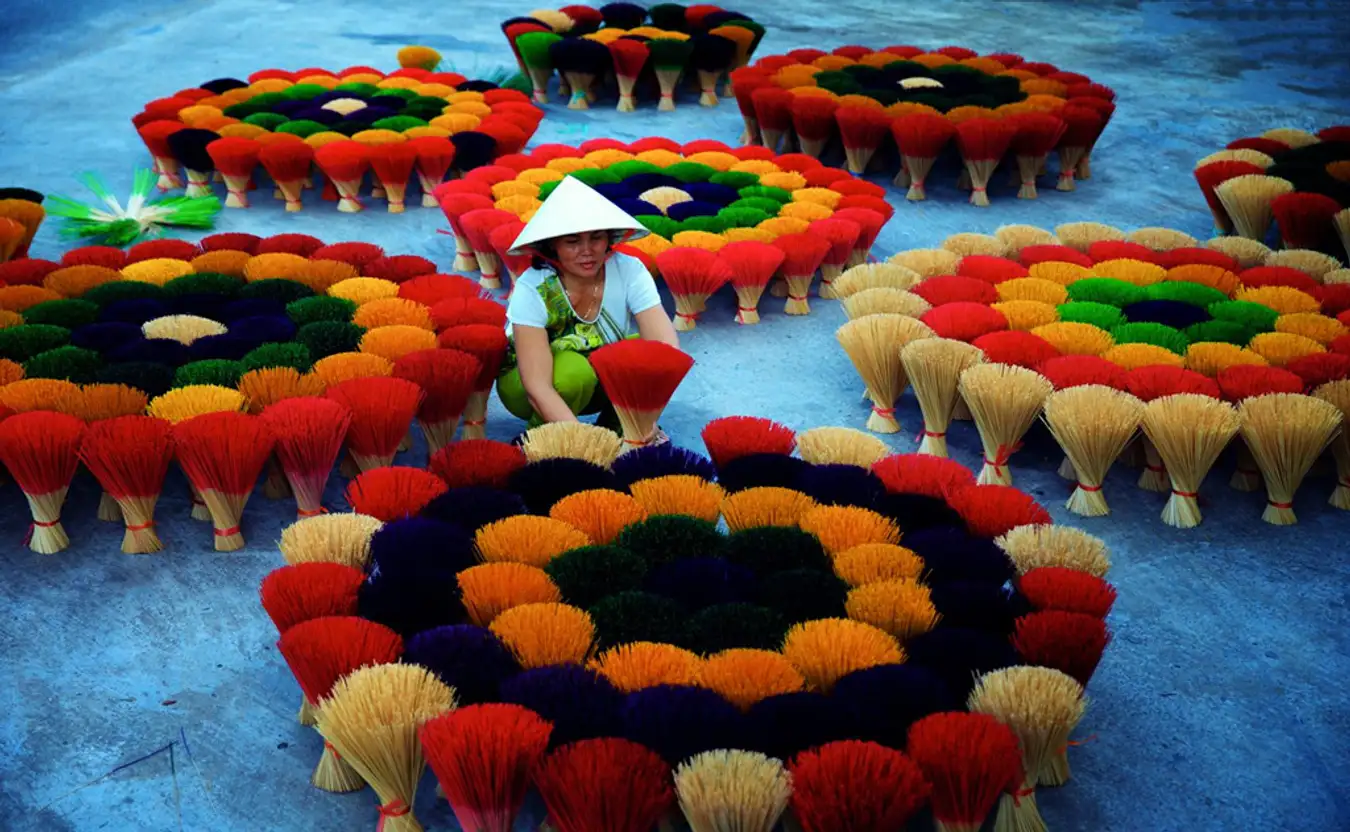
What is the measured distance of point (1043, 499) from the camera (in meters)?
3.46

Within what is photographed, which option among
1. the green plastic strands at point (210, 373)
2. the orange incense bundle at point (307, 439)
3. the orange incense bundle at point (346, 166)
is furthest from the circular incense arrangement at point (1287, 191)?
the green plastic strands at point (210, 373)

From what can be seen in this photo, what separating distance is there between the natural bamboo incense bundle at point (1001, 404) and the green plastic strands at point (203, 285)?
7.64ft

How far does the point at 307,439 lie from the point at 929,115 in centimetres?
376

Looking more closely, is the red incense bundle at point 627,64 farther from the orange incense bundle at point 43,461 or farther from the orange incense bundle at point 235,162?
the orange incense bundle at point 43,461

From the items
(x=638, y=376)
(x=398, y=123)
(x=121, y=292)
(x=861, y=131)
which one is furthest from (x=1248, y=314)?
(x=398, y=123)

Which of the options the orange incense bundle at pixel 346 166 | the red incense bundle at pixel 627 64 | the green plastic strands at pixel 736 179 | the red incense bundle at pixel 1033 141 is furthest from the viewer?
the red incense bundle at pixel 627 64

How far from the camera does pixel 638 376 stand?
10.8 ft

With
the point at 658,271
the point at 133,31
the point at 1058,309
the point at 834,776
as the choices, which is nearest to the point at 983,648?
the point at 834,776

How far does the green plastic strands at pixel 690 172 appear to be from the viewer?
545cm

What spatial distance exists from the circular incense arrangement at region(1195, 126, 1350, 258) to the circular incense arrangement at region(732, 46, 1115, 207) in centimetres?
72

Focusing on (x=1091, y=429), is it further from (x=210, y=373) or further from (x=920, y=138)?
(x=920, y=138)

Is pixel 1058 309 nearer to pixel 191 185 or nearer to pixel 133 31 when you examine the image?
pixel 191 185

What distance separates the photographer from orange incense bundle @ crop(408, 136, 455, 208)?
18.6 feet

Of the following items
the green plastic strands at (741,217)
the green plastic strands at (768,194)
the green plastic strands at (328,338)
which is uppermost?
the green plastic strands at (328,338)
